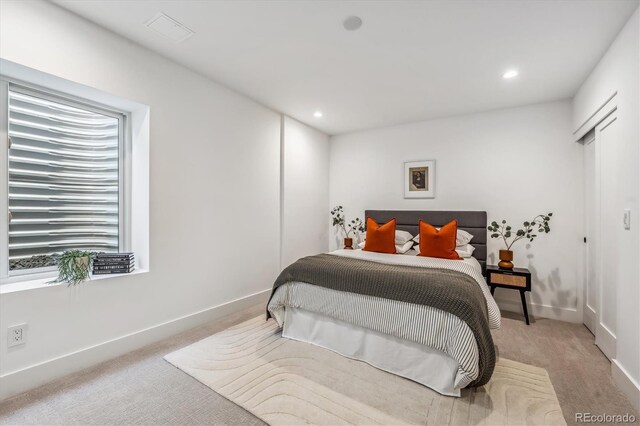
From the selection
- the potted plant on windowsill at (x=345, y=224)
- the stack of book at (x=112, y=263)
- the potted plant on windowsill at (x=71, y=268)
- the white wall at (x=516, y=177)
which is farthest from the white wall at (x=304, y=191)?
the potted plant on windowsill at (x=71, y=268)

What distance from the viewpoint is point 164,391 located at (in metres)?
1.82

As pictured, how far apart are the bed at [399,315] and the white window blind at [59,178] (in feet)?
5.63

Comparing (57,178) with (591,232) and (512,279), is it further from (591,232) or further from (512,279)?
(591,232)

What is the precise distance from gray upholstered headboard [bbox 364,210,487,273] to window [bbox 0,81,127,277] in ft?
10.7

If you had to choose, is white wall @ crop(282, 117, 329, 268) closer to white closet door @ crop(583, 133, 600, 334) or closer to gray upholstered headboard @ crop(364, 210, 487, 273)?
gray upholstered headboard @ crop(364, 210, 487, 273)

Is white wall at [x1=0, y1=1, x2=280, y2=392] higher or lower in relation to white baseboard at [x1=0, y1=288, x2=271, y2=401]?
higher

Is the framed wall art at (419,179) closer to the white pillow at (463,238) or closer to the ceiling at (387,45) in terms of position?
the white pillow at (463,238)

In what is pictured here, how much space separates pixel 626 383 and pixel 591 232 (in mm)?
1619

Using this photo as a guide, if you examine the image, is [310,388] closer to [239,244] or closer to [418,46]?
[239,244]

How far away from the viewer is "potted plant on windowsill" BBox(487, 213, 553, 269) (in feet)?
10.5

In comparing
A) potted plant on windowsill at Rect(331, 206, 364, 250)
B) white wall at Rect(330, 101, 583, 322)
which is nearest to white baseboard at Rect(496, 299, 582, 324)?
white wall at Rect(330, 101, 583, 322)

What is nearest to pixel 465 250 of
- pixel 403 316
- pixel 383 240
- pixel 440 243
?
pixel 440 243

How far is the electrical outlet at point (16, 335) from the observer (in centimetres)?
177

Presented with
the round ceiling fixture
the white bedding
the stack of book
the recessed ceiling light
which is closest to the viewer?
the white bedding
